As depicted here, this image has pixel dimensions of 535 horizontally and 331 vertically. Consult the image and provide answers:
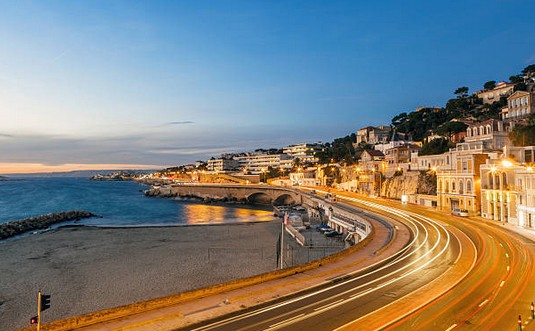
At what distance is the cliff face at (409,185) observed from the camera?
223 feet

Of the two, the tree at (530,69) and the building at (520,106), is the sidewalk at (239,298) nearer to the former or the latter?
the building at (520,106)

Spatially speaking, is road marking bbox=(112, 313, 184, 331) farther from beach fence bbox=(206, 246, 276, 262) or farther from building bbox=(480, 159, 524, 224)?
building bbox=(480, 159, 524, 224)

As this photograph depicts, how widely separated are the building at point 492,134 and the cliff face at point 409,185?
11.7 meters

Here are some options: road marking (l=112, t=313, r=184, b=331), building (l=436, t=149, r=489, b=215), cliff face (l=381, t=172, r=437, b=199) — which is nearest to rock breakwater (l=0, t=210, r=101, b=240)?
road marking (l=112, t=313, r=184, b=331)

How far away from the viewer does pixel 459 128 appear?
96.6m

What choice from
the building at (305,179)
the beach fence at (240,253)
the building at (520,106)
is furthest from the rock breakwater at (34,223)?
the building at (520,106)

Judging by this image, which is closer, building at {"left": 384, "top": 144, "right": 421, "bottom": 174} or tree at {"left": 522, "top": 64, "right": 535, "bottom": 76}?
building at {"left": 384, "top": 144, "right": 421, "bottom": 174}

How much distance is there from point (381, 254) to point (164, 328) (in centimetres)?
1990

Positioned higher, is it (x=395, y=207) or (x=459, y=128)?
(x=459, y=128)

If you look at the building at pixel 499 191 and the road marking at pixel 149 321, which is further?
the building at pixel 499 191

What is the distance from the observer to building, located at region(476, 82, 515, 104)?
387ft

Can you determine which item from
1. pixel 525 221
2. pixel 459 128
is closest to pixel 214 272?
pixel 525 221

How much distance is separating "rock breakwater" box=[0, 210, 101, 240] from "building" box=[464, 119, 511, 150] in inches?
3464

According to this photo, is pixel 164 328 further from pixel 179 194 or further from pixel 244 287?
pixel 179 194
